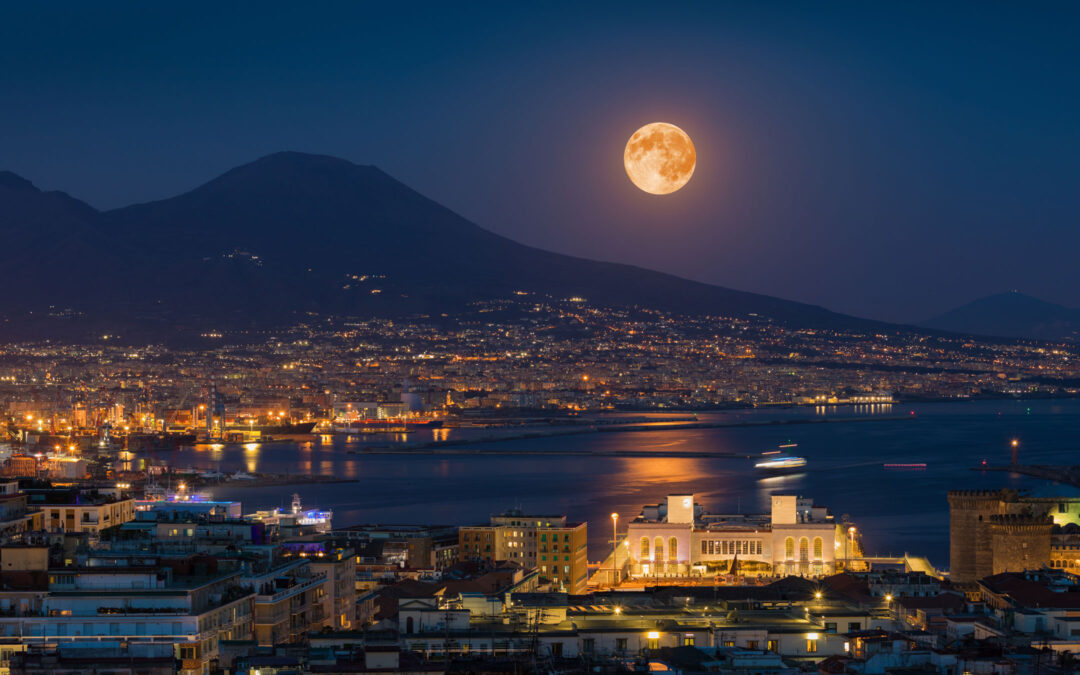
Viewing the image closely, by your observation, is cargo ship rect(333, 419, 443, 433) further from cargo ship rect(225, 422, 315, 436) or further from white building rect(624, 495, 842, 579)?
white building rect(624, 495, 842, 579)

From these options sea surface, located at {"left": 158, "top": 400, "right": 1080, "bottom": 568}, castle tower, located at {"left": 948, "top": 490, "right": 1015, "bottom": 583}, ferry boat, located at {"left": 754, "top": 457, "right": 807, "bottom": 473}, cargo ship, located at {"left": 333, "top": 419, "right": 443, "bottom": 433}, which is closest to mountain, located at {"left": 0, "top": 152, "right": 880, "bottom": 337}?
cargo ship, located at {"left": 333, "top": 419, "right": 443, "bottom": 433}

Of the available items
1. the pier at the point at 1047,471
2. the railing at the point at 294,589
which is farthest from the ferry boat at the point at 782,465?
the railing at the point at 294,589

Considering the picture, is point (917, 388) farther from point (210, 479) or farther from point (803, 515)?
point (803, 515)

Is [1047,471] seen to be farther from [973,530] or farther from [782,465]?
[973,530]

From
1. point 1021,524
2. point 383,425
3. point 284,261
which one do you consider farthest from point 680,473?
point 284,261

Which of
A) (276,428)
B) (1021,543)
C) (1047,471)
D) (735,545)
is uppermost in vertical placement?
(276,428)

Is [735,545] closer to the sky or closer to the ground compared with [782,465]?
closer to the ground
